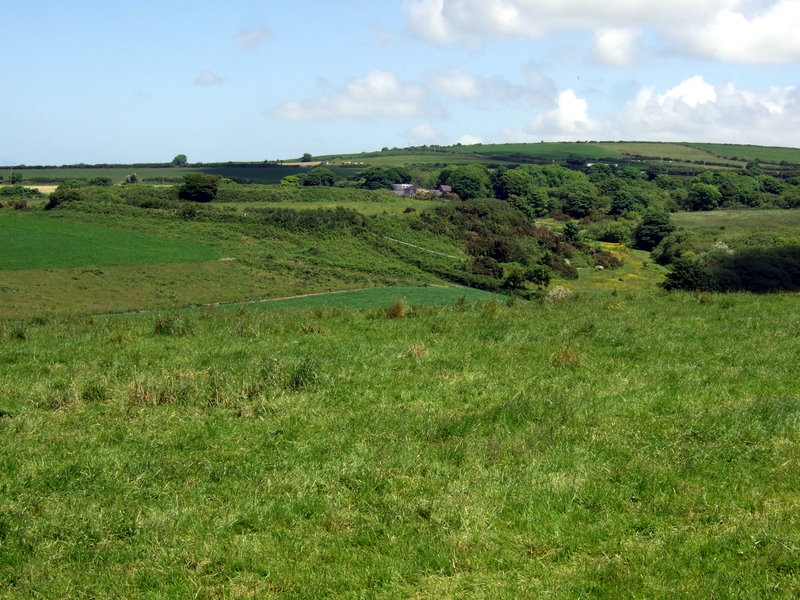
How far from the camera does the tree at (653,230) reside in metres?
109

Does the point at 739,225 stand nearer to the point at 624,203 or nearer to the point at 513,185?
the point at 624,203

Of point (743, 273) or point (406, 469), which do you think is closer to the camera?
point (406, 469)

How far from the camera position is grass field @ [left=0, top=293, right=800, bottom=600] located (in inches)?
227

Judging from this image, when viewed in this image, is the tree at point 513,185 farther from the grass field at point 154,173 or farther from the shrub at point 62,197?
the shrub at point 62,197

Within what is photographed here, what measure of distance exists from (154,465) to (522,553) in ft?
13.8

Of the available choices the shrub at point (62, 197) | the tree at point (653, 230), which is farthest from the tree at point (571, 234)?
the shrub at point (62, 197)

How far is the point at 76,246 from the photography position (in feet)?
228

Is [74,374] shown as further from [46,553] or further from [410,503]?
[410,503]

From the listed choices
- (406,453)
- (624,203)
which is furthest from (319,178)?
(406,453)

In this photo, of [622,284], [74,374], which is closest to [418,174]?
[622,284]

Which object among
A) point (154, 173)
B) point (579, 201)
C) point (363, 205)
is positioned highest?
point (154, 173)

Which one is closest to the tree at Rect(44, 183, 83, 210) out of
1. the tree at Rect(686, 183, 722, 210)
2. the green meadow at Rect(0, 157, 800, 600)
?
the green meadow at Rect(0, 157, 800, 600)

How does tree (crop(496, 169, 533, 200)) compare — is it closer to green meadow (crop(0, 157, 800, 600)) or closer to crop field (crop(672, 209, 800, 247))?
crop field (crop(672, 209, 800, 247))

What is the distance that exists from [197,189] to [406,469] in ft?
340
